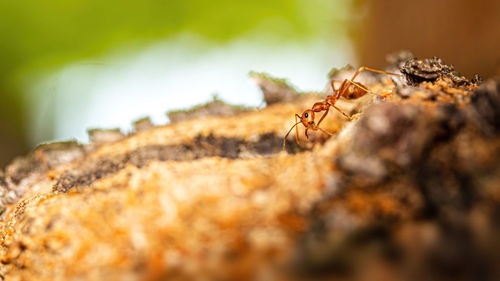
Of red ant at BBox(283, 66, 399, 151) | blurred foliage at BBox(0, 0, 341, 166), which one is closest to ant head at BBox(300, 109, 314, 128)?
red ant at BBox(283, 66, 399, 151)

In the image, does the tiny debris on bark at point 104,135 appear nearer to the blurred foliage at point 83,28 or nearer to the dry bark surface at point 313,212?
the dry bark surface at point 313,212

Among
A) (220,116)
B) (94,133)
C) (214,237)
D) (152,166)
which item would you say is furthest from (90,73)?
(214,237)

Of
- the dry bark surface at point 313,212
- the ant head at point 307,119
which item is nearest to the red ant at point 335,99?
the ant head at point 307,119

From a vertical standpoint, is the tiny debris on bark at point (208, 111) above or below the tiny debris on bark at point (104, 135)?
above

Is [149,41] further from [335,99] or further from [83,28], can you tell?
[335,99]

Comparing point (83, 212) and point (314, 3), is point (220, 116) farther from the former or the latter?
point (314, 3)

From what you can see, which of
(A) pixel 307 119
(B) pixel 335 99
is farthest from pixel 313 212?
(B) pixel 335 99

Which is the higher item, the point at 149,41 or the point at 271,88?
the point at 149,41

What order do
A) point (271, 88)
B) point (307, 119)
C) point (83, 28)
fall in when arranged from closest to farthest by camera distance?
point (307, 119) < point (271, 88) < point (83, 28)
